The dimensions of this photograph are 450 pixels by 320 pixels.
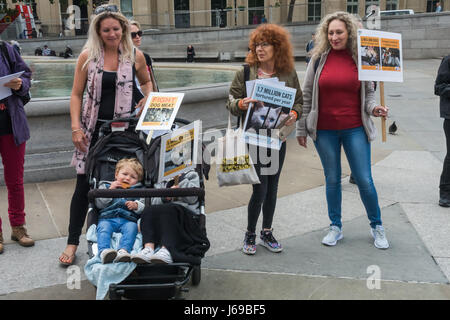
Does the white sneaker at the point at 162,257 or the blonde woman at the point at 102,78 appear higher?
the blonde woman at the point at 102,78

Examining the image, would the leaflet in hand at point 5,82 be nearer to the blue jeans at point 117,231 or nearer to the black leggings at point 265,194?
the blue jeans at point 117,231

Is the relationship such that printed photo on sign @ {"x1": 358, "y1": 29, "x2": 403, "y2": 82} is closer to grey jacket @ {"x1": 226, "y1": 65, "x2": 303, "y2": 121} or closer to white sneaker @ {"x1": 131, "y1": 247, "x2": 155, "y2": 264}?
grey jacket @ {"x1": 226, "y1": 65, "x2": 303, "y2": 121}

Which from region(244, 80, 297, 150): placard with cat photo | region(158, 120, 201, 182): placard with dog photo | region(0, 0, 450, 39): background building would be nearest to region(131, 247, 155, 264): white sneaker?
region(158, 120, 201, 182): placard with dog photo

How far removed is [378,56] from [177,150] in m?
2.02

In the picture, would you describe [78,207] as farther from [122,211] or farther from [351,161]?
[351,161]

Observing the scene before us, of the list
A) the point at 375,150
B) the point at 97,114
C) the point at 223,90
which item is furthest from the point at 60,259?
the point at 375,150

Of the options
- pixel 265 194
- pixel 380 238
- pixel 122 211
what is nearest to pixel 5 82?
pixel 122 211

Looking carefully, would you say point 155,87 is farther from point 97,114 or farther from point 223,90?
point 223,90

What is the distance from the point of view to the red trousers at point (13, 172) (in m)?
4.56

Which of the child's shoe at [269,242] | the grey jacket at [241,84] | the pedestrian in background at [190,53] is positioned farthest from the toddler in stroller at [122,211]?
the pedestrian in background at [190,53]

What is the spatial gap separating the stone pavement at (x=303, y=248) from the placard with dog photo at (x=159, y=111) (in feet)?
4.29

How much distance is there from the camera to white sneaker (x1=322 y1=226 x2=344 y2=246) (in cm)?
475

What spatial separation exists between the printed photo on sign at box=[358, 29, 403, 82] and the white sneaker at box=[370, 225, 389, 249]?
Answer: 1385 millimetres

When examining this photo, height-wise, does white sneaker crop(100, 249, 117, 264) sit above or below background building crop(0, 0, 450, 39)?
below
